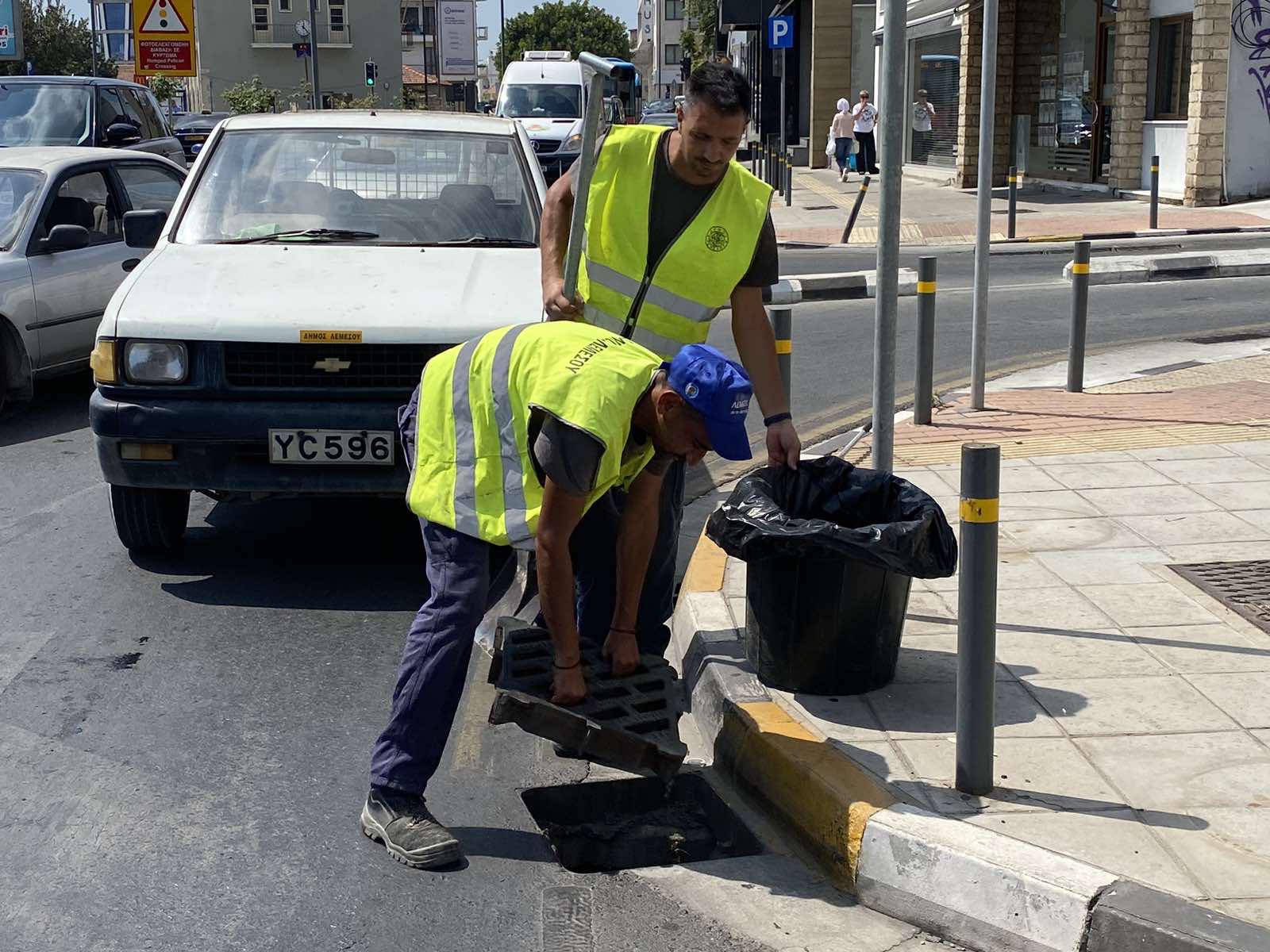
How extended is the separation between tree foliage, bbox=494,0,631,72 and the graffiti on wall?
9267 centimetres

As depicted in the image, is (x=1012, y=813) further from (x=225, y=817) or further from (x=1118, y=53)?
(x=1118, y=53)

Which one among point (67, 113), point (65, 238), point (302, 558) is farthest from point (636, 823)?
point (67, 113)

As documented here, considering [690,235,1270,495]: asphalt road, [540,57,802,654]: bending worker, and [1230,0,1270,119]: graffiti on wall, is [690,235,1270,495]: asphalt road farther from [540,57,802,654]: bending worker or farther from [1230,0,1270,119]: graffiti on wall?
[1230,0,1270,119]: graffiti on wall

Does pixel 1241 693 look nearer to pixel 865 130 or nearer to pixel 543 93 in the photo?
pixel 865 130

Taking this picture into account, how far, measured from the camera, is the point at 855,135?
30312 mm

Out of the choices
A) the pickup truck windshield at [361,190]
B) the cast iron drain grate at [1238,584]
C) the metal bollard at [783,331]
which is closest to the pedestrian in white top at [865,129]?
the pickup truck windshield at [361,190]

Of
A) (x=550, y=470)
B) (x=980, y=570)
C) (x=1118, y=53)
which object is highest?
(x=1118, y=53)

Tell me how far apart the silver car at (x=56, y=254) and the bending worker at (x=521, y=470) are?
592 centimetres

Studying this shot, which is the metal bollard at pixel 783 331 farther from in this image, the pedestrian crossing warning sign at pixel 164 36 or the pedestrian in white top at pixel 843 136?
the pedestrian in white top at pixel 843 136

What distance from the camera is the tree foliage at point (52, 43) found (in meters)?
63.9

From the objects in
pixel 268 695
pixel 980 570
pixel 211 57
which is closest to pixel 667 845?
pixel 980 570

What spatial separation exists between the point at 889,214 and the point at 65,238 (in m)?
5.90

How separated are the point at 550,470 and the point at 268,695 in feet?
6.10

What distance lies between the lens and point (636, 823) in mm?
4355
